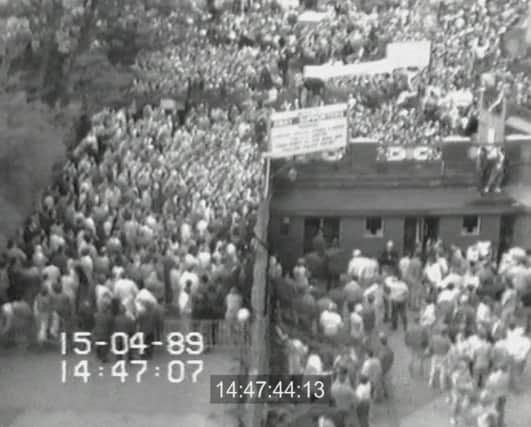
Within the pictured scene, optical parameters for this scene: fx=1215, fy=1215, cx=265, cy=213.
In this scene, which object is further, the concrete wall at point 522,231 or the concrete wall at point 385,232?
the concrete wall at point 522,231

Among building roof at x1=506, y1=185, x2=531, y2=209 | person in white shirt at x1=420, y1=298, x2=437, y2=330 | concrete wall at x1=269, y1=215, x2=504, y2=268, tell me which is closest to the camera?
person in white shirt at x1=420, y1=298, x2=437, y2=330

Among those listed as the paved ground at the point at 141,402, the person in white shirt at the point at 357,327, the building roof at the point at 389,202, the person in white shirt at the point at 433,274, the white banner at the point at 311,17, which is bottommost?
the paved ground at the point at 141,402

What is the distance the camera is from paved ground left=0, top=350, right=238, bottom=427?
27.3 feet

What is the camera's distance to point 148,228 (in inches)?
427

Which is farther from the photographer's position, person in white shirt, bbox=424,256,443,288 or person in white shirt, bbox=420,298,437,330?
person in white shirt, bbox=424,256,443,288

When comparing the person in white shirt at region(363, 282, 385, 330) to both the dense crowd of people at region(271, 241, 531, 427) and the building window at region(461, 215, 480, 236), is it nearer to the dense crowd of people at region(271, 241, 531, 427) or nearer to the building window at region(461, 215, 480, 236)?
the dense crowd of people at region(271, 241, 531, 427)

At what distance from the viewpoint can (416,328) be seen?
9.00 m

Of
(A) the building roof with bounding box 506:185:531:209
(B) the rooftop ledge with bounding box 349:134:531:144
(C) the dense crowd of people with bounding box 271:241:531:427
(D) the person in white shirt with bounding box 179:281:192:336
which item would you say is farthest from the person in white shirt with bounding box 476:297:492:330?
(B) the rooftop ledge with bounding box 349:134:531:144

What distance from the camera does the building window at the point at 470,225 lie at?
11.4 metres

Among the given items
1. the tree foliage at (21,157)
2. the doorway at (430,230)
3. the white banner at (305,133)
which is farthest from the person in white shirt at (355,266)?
the tree foliage at (21,157)

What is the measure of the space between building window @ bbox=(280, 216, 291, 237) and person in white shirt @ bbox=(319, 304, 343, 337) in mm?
2407
